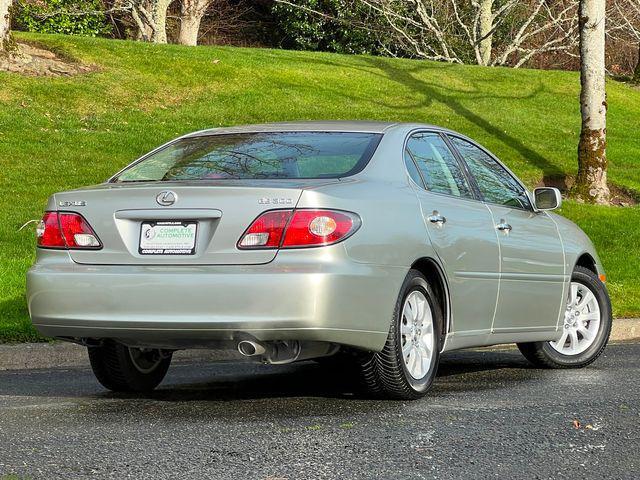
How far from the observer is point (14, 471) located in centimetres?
482

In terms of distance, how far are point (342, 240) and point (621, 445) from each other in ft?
5.46

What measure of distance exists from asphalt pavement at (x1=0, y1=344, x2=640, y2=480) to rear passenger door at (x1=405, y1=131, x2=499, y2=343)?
0.51 meters

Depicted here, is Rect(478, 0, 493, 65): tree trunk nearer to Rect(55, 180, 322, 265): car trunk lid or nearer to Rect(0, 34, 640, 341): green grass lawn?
Rect(0, 34, 640, 341): green grass lawn

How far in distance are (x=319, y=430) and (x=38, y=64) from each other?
60.9ft

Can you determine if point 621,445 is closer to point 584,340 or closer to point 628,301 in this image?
point 584,340

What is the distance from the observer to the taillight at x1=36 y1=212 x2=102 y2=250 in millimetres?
6398

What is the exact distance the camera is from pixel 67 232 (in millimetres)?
6484

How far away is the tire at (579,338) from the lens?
8.73 meters

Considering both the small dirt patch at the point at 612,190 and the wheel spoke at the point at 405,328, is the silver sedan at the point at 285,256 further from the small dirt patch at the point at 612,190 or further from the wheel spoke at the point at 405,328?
the small dirt patch at the point at 612,190

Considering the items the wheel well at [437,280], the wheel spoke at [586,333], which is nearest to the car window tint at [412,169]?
the wheel well at [437,280]

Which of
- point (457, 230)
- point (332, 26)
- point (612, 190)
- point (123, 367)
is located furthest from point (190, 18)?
point (457, 230)

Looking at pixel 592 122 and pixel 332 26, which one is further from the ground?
pixel 332 26

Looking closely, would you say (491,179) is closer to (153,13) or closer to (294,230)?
(294,230)

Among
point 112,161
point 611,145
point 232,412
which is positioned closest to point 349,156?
point 232,412
